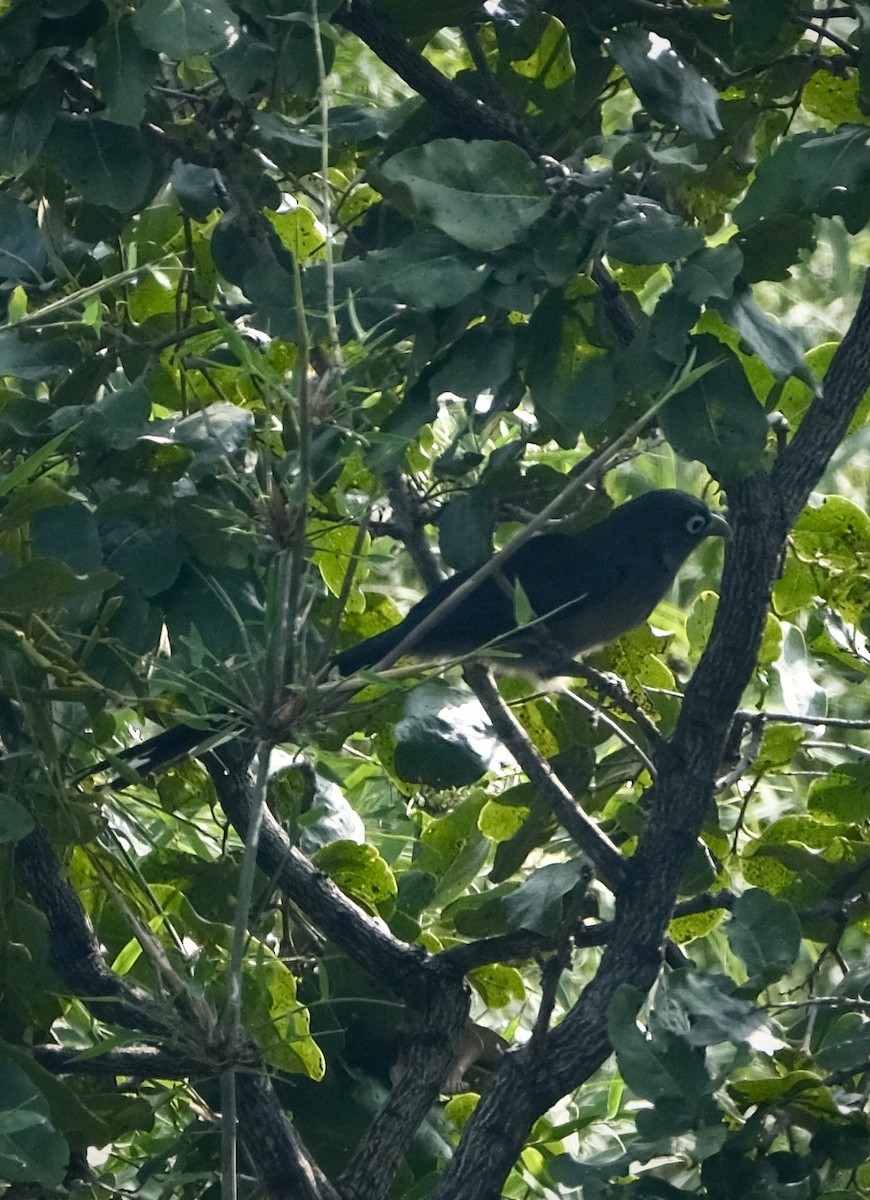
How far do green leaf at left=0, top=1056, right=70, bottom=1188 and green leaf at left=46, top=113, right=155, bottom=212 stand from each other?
1499 millimetres

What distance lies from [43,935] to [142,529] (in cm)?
71

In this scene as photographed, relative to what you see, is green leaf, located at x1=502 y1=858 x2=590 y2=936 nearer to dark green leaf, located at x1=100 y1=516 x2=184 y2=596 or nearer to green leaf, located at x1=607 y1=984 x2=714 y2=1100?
green leaf, located at x1=607 y1=984 x2=714 y2=1100

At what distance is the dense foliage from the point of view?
2260 mm

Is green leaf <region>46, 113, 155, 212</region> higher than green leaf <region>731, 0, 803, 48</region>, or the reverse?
green leaf <region>731, 0, 803, 48</region>

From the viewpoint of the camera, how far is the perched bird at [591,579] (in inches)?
189

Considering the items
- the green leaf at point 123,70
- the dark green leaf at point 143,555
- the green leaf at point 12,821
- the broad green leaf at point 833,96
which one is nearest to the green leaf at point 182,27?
the green leaf at point 123,70

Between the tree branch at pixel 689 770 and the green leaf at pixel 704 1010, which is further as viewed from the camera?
the tree branch at pixel 689 770

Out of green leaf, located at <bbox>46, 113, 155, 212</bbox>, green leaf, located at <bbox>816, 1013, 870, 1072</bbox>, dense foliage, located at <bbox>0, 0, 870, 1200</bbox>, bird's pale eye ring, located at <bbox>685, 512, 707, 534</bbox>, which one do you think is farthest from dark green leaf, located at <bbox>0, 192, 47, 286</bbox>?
bird's pale eye ring, located at <bbox>685, 512, 707, 534</bbox>

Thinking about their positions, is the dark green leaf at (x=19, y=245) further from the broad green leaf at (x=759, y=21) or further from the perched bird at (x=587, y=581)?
the perched bird at (x=587, y=581)

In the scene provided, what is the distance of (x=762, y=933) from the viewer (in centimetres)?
249

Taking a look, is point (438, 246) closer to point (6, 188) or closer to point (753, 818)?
point (6, 188)

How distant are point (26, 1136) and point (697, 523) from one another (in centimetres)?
340

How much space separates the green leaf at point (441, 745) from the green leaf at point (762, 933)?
761mm

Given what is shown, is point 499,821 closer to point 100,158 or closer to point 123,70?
point 100,158
